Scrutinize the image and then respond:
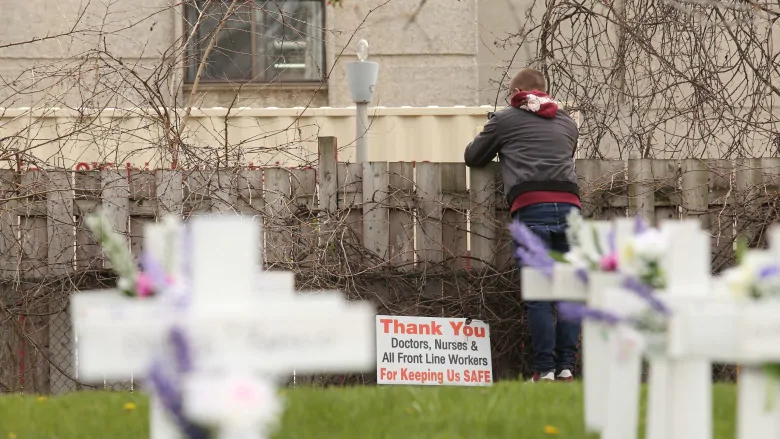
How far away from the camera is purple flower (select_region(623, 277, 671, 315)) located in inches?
114

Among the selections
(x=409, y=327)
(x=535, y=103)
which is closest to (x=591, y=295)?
(x=535, y=103)

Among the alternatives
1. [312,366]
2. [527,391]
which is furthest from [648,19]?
[312,366]

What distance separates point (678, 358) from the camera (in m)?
2.81

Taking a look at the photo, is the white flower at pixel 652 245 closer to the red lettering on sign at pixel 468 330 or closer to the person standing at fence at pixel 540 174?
the person standing at fence at pixel 540 174

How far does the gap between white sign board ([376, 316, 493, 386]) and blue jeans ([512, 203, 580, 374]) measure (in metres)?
0.46

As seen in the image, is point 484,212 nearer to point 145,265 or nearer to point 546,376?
point 546,376

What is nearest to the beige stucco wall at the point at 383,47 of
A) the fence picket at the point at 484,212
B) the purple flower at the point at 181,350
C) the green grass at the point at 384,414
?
the fence picket at the point at 484,212

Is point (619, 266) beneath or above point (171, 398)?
above

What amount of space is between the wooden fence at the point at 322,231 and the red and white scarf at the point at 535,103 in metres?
0.58

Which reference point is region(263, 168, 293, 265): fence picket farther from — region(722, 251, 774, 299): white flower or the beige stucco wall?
the beige stucco wall

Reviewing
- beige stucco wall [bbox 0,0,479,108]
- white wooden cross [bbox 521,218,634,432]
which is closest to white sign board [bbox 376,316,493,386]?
white wooden cross [bbox 521,218,634,432]

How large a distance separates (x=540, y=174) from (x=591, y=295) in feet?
11.7

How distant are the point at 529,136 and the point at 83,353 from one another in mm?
4858

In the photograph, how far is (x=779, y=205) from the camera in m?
7.73
